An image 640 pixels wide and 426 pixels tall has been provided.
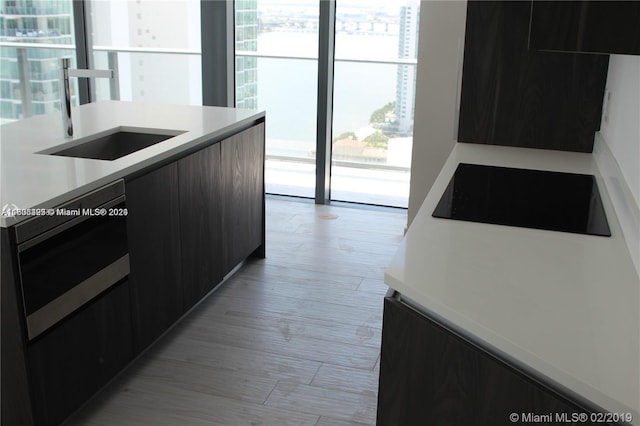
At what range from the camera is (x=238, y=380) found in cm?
278

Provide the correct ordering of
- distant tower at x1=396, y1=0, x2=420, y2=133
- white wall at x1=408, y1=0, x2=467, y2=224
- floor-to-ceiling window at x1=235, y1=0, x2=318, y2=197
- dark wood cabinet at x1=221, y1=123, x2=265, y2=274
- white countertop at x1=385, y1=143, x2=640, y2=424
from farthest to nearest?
floor-to-ceiling window at x1=235, y1=0, x2=318, y2=197 < distant tower at x1=396, y1=0, x2=420, y2=133 < white wall at x1=408, y1=0, x2=467, y2=224 < dark wood cabinet at x1=221, y1=123, x2=265, y2=274 < white countertop at x1=385, y1=143, x2=640, y2=424

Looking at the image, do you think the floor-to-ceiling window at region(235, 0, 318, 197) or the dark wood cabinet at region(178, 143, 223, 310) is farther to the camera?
the floor-to-ceiling window at region(235, 0, 318, 197)

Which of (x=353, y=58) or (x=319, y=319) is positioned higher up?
(x=353, y=58)

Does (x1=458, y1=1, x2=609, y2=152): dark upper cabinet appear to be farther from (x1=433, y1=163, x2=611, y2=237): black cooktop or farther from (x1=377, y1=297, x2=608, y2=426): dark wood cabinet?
(x1=377, y1=297, x2=608, y2=426): dark wood cabinet

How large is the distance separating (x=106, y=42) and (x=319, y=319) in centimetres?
343

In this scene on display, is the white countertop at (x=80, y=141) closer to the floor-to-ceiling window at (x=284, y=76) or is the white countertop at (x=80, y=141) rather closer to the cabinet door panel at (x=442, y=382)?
the cabinet door panel at (x=442, y=382)

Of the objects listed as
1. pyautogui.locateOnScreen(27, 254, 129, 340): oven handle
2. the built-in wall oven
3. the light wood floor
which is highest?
the built-in wall oven

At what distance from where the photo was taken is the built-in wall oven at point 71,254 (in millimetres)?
2064

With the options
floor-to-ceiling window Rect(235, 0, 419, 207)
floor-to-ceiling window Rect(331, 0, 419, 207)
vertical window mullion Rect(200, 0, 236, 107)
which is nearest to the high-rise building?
vertical window mullion Rect(200, 0, 236, 107)

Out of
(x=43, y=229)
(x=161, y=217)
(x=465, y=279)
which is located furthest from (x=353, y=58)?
(x=465, y=279)

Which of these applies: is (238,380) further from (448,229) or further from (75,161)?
(448,229)

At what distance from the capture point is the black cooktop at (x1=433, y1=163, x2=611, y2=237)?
1963 mm

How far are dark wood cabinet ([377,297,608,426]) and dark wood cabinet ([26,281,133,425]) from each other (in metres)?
1.13

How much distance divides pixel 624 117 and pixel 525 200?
0.49 meters
